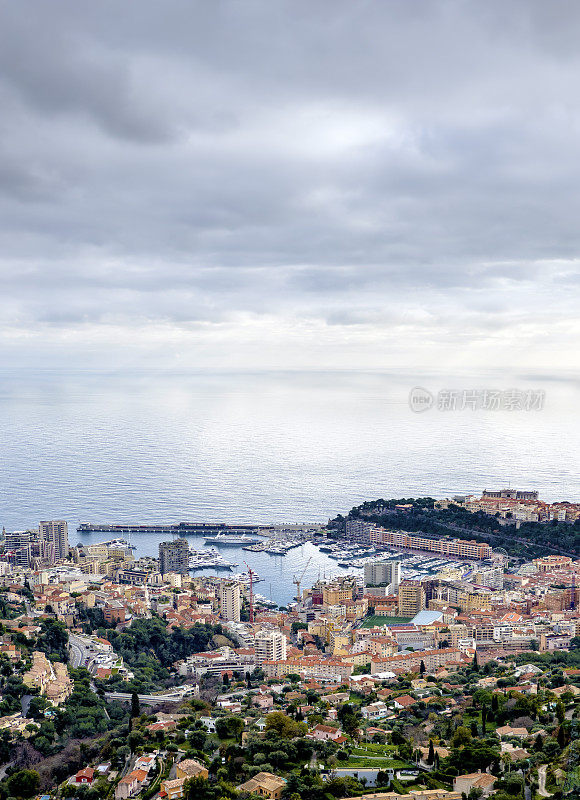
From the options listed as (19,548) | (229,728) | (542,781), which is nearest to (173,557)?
(19,548)

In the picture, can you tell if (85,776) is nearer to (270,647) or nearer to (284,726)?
(284,726)

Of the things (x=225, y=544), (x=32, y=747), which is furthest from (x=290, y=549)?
(x=32, y=747)

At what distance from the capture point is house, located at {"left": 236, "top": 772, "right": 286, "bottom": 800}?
6.04 metres

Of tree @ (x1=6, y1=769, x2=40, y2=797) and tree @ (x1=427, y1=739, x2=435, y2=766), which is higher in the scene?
tree @ (x1=427, y1=739, x2=435, y2=766)

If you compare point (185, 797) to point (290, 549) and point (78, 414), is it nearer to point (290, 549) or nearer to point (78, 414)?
point (290, 549)

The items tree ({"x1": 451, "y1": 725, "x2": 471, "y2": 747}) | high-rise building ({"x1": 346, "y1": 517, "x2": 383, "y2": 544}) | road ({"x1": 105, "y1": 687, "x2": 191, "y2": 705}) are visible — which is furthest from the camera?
high-rise building ({"x1": 346, "y1": 517, "x2": 383, "y2": 544})

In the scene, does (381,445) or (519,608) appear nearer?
(519,608)

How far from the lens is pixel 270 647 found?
10.7 m

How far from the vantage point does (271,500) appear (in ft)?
74.6

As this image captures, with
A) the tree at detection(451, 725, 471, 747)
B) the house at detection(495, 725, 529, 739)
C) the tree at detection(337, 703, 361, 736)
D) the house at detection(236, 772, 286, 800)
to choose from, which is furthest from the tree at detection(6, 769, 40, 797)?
the house at detection(495, 725, 529, 739)

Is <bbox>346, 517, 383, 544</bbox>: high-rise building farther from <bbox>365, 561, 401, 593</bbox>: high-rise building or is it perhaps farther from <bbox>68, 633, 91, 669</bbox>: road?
<bbox>68, 633, 91, 669</bbox>: road

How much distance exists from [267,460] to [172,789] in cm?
2301

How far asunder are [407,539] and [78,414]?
2986 centimetres

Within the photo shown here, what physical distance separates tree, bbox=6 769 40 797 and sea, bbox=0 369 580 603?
825 cm
